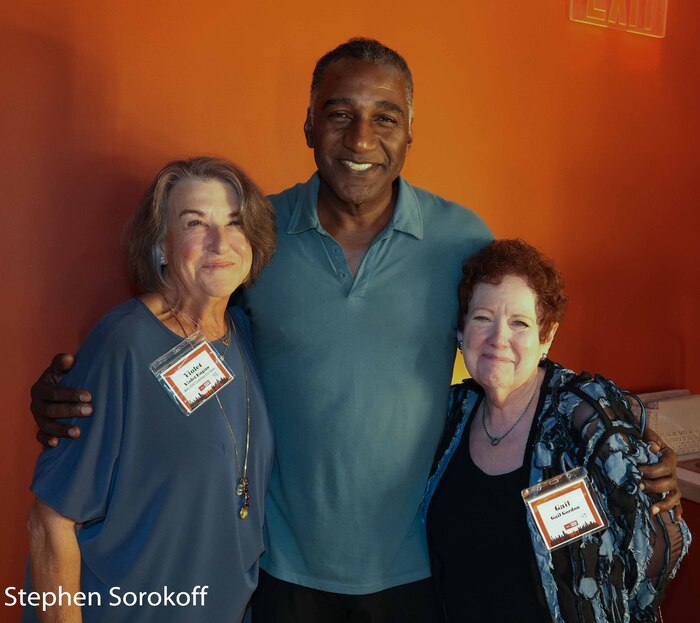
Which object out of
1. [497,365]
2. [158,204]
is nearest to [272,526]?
[497,365]

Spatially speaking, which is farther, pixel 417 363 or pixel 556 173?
pixel 556 173

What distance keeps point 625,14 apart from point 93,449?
3048 mm

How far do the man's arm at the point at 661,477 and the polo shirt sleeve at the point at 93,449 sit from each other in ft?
3.80


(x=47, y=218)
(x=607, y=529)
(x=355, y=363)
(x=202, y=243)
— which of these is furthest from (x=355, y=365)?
(x=47, y=218)

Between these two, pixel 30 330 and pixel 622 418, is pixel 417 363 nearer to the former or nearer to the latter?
pixel 622 418

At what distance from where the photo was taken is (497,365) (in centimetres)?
177

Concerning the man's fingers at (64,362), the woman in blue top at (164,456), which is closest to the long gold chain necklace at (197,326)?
the woman in blue top at (164,456)

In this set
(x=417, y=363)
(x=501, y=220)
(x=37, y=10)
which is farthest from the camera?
(x=501, y=220)

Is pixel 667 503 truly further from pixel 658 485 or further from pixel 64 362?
pixel 64 362

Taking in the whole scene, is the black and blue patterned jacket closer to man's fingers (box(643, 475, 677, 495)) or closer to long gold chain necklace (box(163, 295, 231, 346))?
man's fingers (box(643, 475, 677, 495))

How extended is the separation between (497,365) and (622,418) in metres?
0.31

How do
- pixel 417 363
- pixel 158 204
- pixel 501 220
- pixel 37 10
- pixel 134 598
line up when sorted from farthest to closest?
1. pixel 501 220
2. pixel 37 10
3. pixel 417 363
4. pixel 158 204
5. pixel 134 598

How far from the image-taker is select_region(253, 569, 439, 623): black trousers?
185 cm

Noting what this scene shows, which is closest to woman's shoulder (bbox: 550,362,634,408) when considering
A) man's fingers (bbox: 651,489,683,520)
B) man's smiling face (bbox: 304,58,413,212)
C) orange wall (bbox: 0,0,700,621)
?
man's fingers (bbox: 651,489,683,520)
